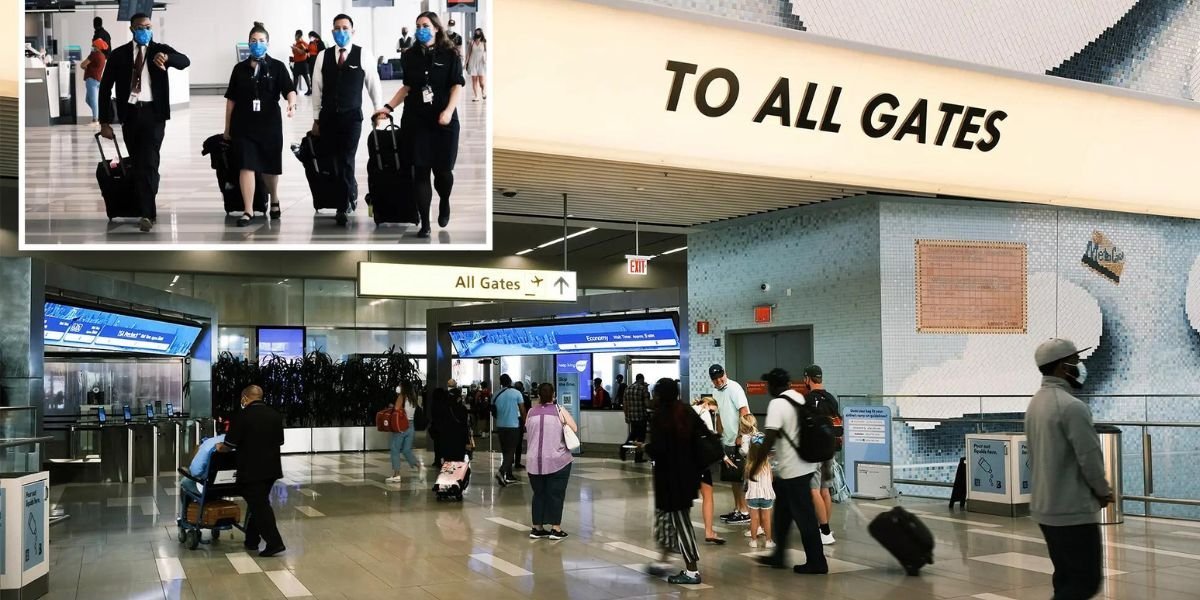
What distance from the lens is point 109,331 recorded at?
16375mm

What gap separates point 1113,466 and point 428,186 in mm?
7289

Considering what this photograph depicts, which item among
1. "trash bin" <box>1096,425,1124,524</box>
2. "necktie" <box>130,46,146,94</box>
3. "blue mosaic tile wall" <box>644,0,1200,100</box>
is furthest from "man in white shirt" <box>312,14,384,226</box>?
"trash bin" <box>1096,425,1124,524</box>

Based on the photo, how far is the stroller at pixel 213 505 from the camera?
9.29 metres

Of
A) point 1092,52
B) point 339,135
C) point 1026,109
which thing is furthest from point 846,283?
point 339,135

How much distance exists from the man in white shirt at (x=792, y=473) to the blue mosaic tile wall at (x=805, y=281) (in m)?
5.57

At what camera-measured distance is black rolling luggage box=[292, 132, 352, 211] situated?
9367mm

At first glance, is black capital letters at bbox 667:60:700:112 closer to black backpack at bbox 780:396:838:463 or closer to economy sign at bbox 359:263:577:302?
economy sign at bbox 359:263:577:302

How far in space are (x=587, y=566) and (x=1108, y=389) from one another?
30.0 ft

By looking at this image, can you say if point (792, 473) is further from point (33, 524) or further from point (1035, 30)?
point (1035, 30)

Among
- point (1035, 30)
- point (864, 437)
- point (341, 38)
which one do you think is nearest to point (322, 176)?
point (341, 38)

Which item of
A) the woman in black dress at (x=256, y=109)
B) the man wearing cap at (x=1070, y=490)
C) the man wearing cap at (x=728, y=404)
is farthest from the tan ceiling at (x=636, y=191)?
the man wearing cap at (x=1070, y=490)

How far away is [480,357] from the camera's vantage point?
24.0m

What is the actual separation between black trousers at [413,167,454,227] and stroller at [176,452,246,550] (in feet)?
9.20

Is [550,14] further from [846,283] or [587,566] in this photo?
[846,283]
